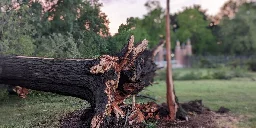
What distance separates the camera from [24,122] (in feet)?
22.4

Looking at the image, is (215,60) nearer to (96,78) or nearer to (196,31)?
(196,31)

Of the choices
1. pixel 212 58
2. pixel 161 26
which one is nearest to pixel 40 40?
pixel 161 26

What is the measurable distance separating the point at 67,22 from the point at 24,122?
386 cm

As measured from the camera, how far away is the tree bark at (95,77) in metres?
5.57

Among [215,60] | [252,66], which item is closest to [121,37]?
[252,66]

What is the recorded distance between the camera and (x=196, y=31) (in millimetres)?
47625

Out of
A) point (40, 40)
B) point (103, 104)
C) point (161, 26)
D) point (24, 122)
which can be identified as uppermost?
point (161, 26)

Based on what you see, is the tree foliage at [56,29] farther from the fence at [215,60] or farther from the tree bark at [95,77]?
the fence at [215,60]

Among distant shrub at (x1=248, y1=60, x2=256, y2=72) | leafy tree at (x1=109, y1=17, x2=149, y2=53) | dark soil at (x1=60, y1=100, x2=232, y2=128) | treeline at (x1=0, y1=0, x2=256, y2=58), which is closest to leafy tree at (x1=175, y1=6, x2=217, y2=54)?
distant shrub at (x1=248, y1=60, x2=256, y2=72)

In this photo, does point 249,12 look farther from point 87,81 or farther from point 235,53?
point 87,81

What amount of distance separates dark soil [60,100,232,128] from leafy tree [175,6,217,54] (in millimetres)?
39094

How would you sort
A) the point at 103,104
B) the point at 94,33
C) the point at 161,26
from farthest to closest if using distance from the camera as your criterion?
Answer: the point at 161,26, the point at 94,33, the point at 103,104

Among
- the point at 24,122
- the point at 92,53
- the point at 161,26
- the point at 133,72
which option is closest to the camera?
the point at 133,72

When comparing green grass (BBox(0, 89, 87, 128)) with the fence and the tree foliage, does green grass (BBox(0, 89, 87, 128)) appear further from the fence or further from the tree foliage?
the fence
